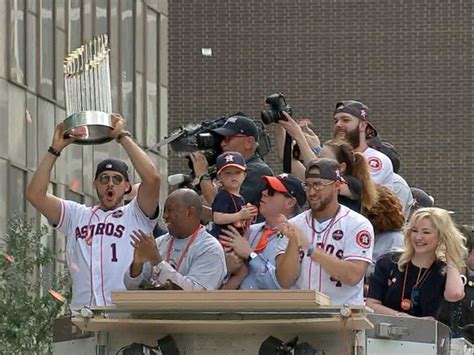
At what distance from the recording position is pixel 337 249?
11086 millimetres

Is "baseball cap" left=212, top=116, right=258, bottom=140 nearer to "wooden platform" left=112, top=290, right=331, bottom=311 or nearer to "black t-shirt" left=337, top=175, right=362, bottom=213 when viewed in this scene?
"black t-shirt" left=337, top=175, right=362, bottom=213

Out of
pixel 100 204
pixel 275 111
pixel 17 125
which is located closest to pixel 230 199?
pixel 100 204

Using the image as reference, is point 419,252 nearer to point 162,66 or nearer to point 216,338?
point 216,338

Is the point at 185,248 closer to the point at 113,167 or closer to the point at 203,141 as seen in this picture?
the point at 113,167

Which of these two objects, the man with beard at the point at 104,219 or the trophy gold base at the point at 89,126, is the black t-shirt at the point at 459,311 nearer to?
the man with beard at the point at 104,219

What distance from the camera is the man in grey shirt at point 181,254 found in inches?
444

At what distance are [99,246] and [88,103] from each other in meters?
0.98

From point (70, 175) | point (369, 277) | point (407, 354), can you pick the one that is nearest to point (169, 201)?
point (369, 277)

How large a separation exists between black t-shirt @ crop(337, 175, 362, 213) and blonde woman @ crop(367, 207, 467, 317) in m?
0.82

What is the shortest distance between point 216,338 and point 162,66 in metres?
26.9

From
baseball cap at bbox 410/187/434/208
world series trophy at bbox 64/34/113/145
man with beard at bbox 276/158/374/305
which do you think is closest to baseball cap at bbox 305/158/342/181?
man with beard at bbox 276/158/374/305

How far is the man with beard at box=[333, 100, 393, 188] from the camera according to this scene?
13633 mm

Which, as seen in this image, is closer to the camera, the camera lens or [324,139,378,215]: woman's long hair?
[324,139,378,215]: woman's long hair

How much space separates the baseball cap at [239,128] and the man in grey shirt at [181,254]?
1592 millimetres
